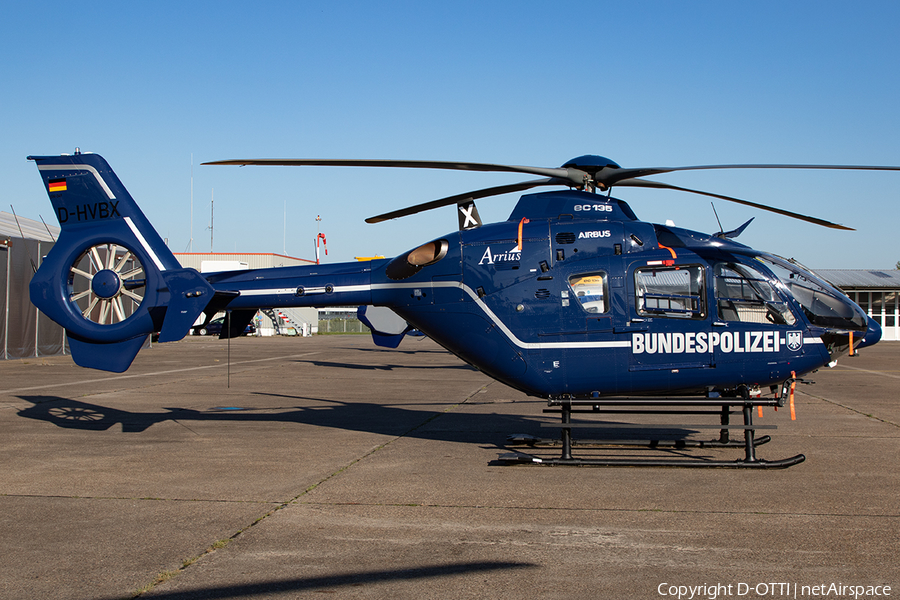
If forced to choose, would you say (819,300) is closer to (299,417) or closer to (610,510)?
(610,510)

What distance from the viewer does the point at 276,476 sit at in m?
8.42

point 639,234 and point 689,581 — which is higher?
point 639,234

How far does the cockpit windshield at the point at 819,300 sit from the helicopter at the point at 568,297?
0.06ft

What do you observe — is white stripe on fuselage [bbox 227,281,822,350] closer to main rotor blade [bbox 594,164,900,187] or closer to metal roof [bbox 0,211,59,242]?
main rotor blade [bbox 594,164,900,187]

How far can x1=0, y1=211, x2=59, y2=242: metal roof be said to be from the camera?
114 feet

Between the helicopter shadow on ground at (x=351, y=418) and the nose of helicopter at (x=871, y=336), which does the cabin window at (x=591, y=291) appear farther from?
the nose of helicopter at (x=871, y=336)

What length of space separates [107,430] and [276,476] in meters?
5.19

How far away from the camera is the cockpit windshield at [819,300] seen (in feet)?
30.3

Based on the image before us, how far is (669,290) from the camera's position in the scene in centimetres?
938

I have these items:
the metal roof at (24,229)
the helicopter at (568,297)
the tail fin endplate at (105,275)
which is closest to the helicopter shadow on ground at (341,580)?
the helicopter at (568,297)

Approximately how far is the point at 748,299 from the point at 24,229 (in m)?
40.2

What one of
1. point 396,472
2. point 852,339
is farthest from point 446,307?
point 852,339

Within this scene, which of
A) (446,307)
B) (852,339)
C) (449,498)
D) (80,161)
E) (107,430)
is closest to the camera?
(449,498)

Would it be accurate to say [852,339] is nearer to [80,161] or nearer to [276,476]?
[276,476]
